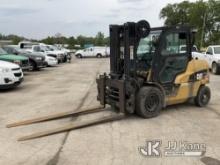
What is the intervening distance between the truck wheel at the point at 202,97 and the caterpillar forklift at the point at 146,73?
0.13 feet

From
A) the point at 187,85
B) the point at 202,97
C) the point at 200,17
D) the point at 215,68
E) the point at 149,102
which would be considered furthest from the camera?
the point at 200,17

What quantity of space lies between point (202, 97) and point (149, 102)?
2187 mm

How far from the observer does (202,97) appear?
9867 millimetres

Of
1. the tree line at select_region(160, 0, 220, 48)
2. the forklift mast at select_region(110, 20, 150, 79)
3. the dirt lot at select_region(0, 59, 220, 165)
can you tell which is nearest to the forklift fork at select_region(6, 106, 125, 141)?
the dirt lot at select_region(0, 59, 220, 165)

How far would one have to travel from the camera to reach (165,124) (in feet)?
25.9

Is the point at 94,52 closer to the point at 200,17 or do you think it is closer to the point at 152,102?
the point at 200,17

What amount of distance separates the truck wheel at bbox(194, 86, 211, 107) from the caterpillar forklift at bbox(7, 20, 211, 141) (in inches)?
1.6

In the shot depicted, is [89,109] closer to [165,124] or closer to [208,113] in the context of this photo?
[165,124]

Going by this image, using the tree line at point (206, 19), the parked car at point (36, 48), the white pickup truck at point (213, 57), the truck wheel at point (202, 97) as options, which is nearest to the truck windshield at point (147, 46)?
the truck wheel at point (202, 97)

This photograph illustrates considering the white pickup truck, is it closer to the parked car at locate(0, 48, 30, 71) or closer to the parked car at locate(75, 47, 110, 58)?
the parked car at locate(0, 48, 30, 71)

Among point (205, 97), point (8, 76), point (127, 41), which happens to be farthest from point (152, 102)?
point (8, 76)

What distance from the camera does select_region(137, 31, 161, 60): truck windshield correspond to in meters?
8.76

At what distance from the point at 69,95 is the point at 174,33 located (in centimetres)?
472

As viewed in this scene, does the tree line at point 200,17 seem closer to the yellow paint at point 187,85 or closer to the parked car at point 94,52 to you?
the parked car at point 94,52
